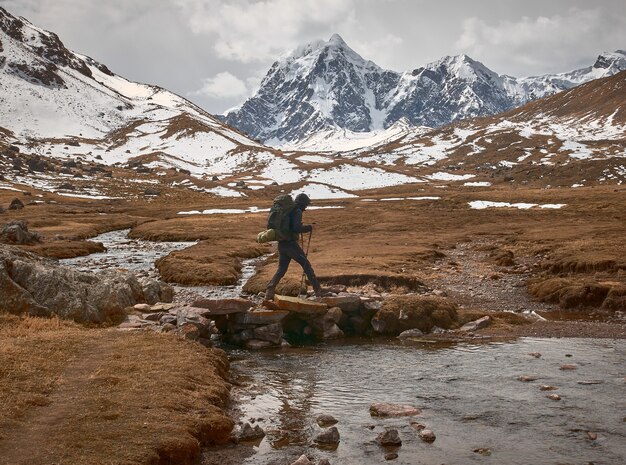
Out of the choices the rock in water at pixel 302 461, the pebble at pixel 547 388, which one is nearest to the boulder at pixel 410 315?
the pebble at pixel 547 388

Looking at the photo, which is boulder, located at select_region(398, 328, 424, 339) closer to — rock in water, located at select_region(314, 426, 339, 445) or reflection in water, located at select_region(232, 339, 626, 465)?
reflection in water, located at select_region(232, 339, 626, 465)

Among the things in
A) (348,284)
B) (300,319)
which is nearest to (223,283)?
(348,284)

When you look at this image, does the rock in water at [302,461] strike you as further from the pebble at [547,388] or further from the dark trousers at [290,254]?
the dark trousers at [290,254]

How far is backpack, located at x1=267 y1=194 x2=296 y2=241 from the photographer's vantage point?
2412cm

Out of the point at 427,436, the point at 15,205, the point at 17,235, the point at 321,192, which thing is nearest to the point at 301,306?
the point at 427,436

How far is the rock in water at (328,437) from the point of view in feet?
42.8

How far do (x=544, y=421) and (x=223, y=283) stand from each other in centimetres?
2997

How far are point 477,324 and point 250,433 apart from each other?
15.4 meters

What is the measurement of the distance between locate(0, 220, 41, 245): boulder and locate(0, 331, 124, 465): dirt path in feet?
169

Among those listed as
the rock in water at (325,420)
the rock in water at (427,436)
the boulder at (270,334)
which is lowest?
the boulder at (270,334)

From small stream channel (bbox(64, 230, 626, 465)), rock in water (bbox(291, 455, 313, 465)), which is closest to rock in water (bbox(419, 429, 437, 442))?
small stream channel (bbox(64, 230, 626, 465))

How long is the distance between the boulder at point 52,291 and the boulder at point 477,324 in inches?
603

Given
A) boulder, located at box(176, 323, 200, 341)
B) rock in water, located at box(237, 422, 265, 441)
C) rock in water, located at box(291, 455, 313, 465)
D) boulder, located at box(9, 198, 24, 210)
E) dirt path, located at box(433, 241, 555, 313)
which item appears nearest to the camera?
rock in water, located at box(291, 455, 313, 465)

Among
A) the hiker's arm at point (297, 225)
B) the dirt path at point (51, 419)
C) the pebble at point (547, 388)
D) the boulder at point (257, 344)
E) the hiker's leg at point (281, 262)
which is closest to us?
the dirt path at point (51, 419)
